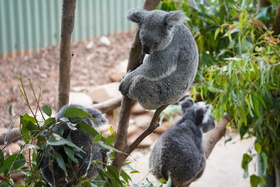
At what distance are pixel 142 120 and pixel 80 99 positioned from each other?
95 cm

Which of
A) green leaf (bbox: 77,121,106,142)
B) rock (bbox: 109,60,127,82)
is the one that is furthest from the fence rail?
green leaf (bbox: 77,121,106,142)

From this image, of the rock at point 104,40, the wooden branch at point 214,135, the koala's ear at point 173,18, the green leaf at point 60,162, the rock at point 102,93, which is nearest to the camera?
the green leaf at point 60,162

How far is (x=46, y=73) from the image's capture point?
5887 millimetres

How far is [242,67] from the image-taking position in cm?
303

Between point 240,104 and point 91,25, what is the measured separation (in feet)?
14.3

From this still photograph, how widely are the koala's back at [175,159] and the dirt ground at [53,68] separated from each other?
2.34m

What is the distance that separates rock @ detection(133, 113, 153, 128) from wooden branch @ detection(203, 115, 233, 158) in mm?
2170

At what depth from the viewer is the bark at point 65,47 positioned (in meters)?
1.93

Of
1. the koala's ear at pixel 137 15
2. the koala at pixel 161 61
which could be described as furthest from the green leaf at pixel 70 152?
the koala's ear at pixel 137 15

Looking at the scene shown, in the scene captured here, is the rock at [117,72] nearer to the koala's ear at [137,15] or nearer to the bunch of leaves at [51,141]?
the koala's ear at [137,15]

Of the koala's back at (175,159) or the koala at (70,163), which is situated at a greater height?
the koala at (70,163)

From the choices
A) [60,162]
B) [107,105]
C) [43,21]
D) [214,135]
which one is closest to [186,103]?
[214,135]

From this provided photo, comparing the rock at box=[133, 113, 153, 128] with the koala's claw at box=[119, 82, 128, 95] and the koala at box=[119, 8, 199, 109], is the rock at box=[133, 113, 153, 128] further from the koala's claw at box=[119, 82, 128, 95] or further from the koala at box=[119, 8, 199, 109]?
the koala's claw at box=[119, 82, 128, 95]

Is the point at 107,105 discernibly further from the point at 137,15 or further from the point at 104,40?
the point at 104,40
